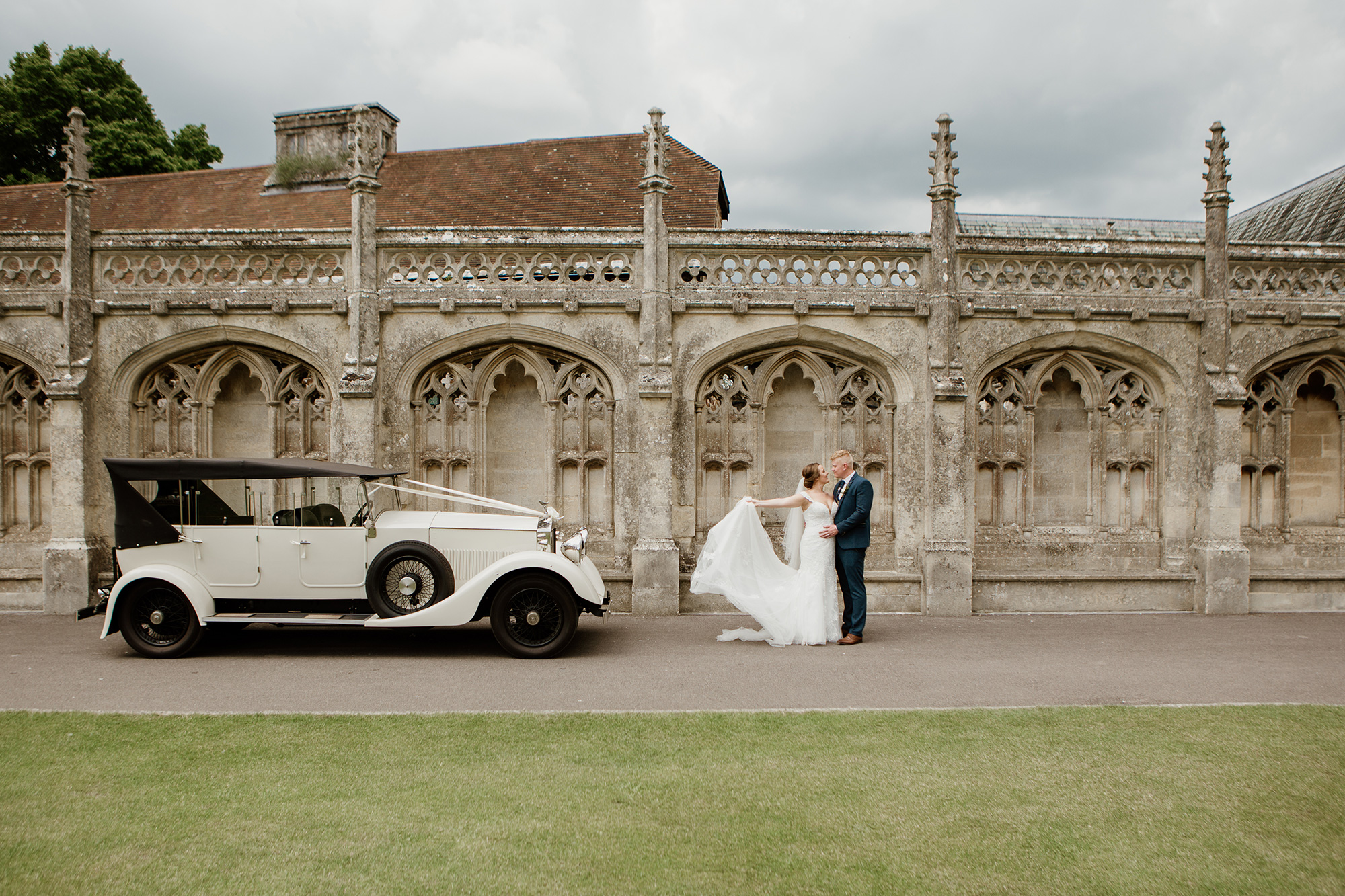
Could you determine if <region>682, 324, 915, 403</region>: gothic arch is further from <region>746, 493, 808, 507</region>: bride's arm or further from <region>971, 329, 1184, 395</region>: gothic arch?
<region>746, 493, 808, 507</region>: bride's arm

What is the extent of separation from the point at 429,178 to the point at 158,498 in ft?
43.8

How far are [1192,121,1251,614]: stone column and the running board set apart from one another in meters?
10.3

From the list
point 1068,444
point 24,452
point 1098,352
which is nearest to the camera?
point 1098,352

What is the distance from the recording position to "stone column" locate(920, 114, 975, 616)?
10039 millimetres

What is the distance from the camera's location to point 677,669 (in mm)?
7078

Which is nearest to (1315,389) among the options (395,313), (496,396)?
(496,396)

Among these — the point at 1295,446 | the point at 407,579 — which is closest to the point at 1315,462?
the point at 1295,446

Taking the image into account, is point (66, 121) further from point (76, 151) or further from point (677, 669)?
point (677, 669)

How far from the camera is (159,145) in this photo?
25172mm

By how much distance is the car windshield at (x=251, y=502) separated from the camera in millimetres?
7504

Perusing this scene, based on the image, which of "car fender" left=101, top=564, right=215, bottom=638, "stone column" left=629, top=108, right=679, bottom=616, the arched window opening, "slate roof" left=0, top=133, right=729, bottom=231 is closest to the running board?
"car fender" left=101, top=564, right=215, bottom=638

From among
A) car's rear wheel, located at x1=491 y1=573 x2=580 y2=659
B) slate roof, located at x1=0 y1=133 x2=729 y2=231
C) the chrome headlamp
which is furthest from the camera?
slate roof, located at x1=0 y1=133 x2=729 y2=231

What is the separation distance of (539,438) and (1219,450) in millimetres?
8978

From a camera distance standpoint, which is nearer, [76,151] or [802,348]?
[76,151]
